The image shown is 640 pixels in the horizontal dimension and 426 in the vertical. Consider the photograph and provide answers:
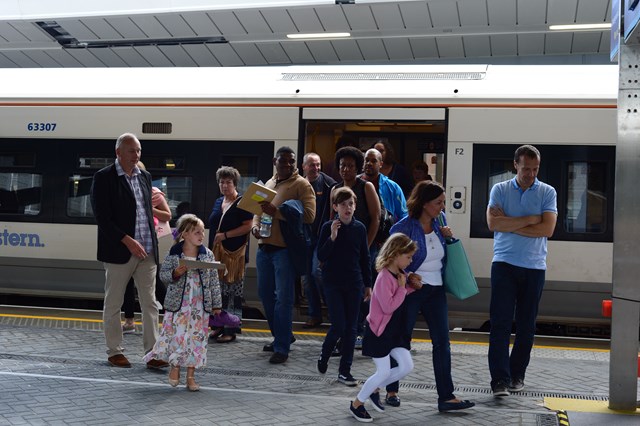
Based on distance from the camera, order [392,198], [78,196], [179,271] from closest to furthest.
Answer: [179,271] → [392,198] → [78,196]

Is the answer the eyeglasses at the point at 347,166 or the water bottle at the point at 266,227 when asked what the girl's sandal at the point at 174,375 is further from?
the eyeglasses at the point at 347,166

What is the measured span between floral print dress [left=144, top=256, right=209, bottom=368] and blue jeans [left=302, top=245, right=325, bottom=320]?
79.3 inches

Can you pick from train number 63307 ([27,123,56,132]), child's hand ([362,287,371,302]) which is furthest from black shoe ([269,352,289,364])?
train number 63307 ([27,123,56,132])

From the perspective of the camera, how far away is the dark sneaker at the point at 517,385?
7.10 metres

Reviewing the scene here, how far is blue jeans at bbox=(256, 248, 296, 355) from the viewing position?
317 inches

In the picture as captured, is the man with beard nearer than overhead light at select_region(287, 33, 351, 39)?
Yes

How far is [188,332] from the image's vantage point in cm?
696

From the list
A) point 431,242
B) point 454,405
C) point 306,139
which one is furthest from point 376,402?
point 306,139

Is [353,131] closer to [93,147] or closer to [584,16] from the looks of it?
[93,147]

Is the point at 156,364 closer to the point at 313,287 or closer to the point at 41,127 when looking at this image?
the point at 313,287

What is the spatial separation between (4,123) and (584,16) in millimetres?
8344

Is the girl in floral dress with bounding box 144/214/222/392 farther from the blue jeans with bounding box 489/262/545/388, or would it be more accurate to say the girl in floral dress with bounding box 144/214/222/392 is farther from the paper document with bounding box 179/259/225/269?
the blue jeans with bounding box 489/262/545/388

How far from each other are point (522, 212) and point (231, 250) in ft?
9.99

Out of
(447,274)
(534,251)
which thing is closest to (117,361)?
(447,274)
